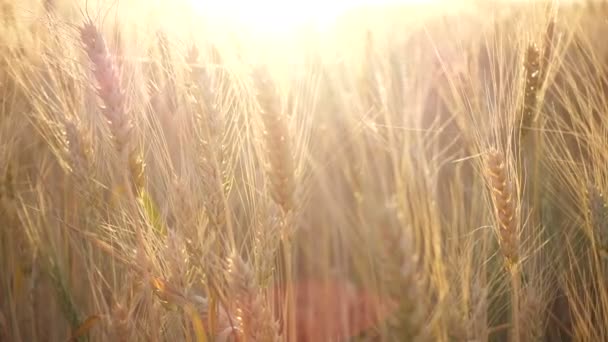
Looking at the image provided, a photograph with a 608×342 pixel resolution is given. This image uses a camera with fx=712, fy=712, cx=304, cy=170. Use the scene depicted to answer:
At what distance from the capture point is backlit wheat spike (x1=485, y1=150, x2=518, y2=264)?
1221 millimetres

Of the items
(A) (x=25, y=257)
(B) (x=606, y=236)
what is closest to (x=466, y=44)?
(B) (x=606, y=236)

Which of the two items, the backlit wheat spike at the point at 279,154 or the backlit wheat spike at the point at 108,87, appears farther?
the backlit wheat spike at the point at 108,87

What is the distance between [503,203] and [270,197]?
0.40 meters

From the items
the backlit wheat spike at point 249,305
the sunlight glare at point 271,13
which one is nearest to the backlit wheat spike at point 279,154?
the backlit wheat spike at point 249,305

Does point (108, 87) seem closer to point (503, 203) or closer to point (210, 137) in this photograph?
point (210, 137)

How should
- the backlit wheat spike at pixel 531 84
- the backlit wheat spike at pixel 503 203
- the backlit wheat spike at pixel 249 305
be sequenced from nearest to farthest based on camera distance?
the backlit wheat spike at pixel 249 305
the backlit wheat spike at pixel 503 203
the backlit wheat spike at pixel 531 84

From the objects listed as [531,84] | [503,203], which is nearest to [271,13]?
[531,84]

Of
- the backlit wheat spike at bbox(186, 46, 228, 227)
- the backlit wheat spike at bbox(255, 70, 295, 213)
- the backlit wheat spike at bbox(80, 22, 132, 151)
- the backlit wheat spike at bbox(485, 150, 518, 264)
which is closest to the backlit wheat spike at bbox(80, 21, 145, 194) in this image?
the backlit wheat spike at bbox(80, 22, 132, 151)

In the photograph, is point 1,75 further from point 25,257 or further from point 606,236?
point 606,236

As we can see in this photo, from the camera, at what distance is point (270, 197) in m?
1.20

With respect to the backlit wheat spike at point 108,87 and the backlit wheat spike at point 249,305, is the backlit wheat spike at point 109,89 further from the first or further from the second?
the backlit wheat spike at point 249,305

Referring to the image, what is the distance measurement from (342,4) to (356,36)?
0.31m

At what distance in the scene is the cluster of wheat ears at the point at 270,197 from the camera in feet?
3.69

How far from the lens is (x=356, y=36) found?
2357mm
